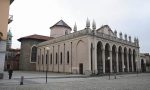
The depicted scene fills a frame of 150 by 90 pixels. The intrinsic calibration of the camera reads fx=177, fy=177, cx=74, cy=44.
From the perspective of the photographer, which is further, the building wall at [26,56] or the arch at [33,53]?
the arch at [33,53]

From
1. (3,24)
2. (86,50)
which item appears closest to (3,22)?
(3,24)

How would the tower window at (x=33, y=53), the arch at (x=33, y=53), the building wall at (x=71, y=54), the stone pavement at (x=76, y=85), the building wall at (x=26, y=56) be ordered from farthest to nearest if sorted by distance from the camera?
the tower window at (x=33, y=53) < the arch at (x=33, y=53) < the building wall at (x=26, y=56) < the building wall at (x=71, y=54) < the stone pavement at (x=76, y=85)

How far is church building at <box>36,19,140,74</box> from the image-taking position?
123 feet

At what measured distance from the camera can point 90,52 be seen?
3691 centimetres

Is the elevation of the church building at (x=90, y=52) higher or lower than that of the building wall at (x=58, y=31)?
lower

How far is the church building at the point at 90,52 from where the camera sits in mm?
37406

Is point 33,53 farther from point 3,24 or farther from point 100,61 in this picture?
point 3,24

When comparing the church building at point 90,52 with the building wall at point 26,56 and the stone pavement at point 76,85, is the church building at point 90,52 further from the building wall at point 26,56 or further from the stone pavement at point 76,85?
the stone pavement at point 76,85

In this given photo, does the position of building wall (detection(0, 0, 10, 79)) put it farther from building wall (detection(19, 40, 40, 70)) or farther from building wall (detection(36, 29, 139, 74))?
building wall (detection(19, 40, 40, 70))

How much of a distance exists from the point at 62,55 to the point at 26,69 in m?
17.8

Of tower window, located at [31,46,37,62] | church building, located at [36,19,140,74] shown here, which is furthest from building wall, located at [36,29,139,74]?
tower window, located at [31,46,37,62]

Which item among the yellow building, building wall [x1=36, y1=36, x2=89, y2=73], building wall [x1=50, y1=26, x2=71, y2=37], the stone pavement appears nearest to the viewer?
the stone pavement

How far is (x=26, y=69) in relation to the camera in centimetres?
5634

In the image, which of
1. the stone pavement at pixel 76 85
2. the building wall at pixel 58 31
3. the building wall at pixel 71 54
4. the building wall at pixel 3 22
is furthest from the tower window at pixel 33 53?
the stone pavement at pixel 76 85
